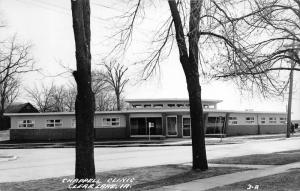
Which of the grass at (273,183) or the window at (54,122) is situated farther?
the window at (54,122)

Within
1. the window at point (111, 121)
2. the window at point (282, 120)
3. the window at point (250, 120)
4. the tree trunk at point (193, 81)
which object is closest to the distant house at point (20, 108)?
the window at point (111, 121)

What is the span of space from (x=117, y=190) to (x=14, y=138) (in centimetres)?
4296

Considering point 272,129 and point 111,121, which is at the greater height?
point 111,121

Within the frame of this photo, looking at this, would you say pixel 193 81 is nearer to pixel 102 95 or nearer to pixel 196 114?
pixel 196 114

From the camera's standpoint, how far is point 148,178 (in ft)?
46.3

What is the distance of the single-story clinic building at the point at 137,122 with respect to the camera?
49.0m

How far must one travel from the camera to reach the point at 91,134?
482 inches

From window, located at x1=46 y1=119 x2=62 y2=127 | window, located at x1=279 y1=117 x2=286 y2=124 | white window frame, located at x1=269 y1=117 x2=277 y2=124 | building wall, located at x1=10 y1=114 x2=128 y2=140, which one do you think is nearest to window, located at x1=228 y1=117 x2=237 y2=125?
white window frame, located at x1=269 y1=117 x2=277 y2=124

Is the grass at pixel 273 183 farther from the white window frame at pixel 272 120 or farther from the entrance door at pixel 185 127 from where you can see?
the white window frame at pixel 272 120

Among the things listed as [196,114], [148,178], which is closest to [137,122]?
[196,114]

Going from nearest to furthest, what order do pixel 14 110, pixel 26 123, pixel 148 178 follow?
pixel 148 178, pixel 26 123, pixel 14 110

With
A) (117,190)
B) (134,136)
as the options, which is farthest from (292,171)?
(134,136)

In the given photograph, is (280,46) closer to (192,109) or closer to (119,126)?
(192,109)

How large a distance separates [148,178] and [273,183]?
12.2 feet
